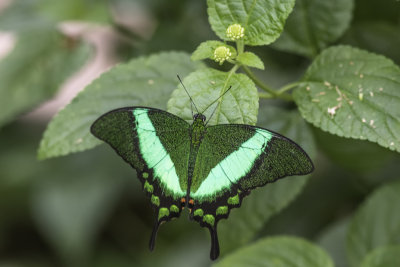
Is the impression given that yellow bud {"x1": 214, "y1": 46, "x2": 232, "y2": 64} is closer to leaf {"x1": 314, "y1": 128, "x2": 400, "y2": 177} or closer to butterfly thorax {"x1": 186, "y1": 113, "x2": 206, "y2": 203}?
butterfly thorax {"x1": 186, "y1": 113, "x2": 206, "y2": 203}

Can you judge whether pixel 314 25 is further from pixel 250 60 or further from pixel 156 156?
pixel 156 156

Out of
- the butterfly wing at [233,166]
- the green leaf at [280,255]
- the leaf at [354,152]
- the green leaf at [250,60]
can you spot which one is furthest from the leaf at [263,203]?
the green leaf at [250,60]

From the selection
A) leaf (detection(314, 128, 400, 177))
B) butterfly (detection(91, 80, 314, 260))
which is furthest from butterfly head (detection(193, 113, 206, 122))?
leaf (detection(314, 128, 400, 177))

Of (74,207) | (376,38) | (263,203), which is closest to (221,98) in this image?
(263,203)

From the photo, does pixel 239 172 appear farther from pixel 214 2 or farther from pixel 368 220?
pixel 368 220

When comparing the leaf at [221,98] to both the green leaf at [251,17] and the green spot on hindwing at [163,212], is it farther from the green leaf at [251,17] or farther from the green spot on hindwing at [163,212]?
the green spot on hindwing at [163,212]

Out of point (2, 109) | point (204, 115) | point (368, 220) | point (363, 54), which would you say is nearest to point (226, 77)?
point (204, 115)
